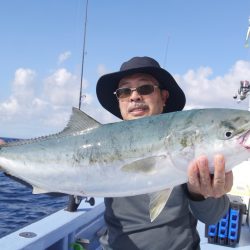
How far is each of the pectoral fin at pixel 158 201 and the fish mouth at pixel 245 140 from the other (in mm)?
617

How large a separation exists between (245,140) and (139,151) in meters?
0.77

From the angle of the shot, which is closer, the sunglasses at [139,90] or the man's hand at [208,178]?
the man's hand at [208,178]

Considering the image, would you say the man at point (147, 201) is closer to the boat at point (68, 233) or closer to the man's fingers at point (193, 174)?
the man's fingers at point (193, 174)

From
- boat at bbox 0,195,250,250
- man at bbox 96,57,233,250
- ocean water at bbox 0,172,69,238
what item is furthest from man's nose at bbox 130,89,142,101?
ocean water at bbox 0,172,69,238

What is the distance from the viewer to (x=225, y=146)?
2.54 metres

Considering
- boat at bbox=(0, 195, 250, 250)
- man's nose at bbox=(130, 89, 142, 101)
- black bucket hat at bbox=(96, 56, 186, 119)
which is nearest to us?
man's nose at bbox=(130, 89, 142, 101)

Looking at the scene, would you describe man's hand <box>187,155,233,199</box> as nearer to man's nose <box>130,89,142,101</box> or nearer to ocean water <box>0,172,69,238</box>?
man's nose <box>130,89,142,101</box>

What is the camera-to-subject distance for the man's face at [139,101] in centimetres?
340

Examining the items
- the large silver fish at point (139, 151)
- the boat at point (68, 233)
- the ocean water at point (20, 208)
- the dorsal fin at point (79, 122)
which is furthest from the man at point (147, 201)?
the ocean water at point (20, 208)

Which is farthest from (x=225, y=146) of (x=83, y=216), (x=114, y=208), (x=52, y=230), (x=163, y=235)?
(x=83, y=216)

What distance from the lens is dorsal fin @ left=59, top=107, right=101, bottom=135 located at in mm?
3010

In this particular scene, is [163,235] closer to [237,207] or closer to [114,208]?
[114,208]

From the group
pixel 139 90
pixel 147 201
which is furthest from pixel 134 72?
pixel 147 201

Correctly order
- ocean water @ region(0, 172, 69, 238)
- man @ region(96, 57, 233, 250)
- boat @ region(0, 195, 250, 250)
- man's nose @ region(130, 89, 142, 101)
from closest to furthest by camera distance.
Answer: man @ region(96, 57, 233, 250) < man's nose @ region(130, 89, 142, 101) < boat @ region(0, 195, 250, 250) < ocean water @ region(0, 172, 69, 238)
